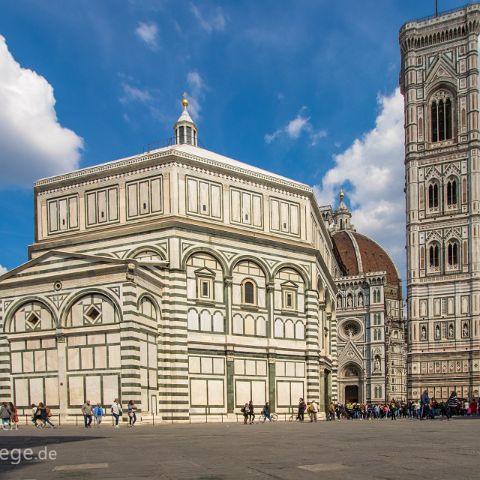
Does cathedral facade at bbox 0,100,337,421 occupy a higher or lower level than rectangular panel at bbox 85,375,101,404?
higher

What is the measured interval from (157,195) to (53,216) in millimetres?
7428

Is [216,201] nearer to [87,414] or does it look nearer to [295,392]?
[295,392]

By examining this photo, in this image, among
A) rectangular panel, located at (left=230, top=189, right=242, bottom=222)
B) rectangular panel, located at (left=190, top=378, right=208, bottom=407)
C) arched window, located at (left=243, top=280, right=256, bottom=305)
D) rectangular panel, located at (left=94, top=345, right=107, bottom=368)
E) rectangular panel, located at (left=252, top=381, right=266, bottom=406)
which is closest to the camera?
rectangular panel, located at (left=94, top=345, right=107, bottom=368)

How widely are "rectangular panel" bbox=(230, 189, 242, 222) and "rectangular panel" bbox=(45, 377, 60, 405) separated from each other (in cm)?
1298

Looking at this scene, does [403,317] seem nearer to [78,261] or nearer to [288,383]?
[288,383]

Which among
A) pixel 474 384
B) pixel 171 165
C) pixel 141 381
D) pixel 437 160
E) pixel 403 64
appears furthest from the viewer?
pixel 403 64

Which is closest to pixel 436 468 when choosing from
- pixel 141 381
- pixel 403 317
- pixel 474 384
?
pixel 141 381

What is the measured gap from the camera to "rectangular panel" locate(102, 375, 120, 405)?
1287 inches

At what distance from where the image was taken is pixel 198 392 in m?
36.9

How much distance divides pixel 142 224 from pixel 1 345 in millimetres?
9199

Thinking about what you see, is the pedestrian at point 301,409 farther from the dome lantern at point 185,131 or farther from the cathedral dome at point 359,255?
the cathedral dome at point 359,255

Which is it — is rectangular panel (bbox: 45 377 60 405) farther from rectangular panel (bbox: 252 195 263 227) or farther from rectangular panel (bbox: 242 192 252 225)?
rectangular panel (bbox: 252 195 263 227)

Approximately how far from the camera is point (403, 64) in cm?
9212

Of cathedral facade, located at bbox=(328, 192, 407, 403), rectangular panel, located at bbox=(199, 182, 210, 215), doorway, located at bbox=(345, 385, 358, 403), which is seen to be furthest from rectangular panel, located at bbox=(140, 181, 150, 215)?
doorway, located at bbox=(345, 385, 358, 403)
